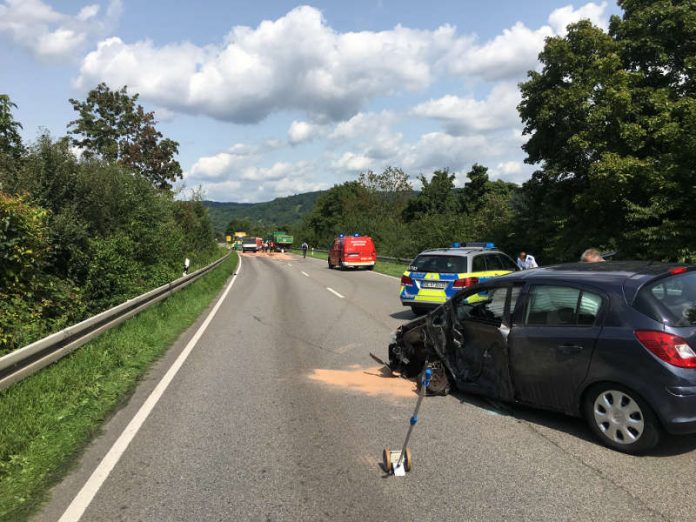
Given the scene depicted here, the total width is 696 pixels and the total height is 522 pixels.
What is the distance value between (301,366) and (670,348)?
488 centimetres

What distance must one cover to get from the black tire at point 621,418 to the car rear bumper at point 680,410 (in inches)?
4.7

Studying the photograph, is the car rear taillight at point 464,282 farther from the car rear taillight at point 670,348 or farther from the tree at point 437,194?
the tree at point 437,194

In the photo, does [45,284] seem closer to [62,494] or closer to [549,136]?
[62,494]

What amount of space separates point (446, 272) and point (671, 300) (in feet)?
23.0

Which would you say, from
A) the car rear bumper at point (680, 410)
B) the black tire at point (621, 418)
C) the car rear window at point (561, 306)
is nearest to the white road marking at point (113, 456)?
the car rear window at point (561, 306)

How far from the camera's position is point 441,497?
364cm

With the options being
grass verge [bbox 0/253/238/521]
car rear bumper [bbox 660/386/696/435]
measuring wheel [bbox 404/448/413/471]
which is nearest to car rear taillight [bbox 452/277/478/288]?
grass verge [bbox 0/253/238/521]

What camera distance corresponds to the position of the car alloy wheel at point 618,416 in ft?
13.9

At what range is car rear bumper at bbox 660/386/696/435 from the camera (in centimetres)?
398

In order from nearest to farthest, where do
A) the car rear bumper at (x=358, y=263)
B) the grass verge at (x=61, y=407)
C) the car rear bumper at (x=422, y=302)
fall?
the grass verge at (x=61, y=407)
the car rear bumper at (x=422, y=302)
the car rear bumper at (x=358, y=263)

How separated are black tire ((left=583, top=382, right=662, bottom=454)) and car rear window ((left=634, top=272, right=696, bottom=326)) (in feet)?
2.19

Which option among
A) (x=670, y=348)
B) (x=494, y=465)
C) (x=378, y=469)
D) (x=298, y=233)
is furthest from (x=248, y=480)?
(x=298, y=233)

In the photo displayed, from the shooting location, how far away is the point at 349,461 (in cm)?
429

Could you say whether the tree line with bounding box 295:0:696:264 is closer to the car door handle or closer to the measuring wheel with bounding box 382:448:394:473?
the car door handle
